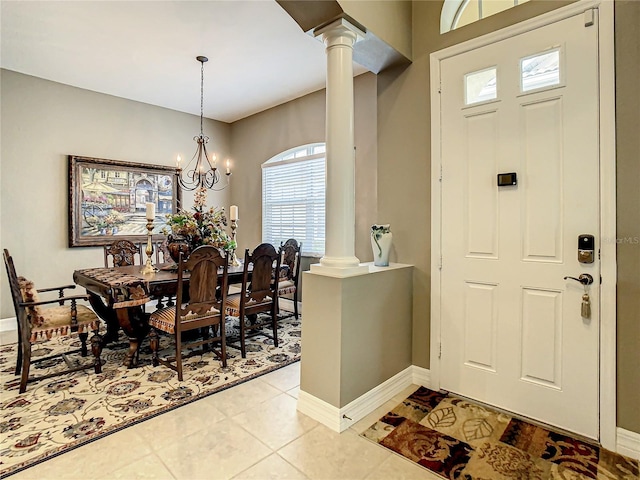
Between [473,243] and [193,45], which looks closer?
[473,243]

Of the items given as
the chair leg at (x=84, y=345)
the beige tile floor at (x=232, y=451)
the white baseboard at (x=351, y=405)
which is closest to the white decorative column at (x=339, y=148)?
the white baseboard at (x=351, y=405)

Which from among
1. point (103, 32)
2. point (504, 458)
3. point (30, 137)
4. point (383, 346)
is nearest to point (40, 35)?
point (103, 32)

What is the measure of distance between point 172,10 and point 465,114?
265cm

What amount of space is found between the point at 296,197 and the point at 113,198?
2617 mm

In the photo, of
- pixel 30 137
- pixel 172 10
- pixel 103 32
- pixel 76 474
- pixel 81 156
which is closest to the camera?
pixel 76 474

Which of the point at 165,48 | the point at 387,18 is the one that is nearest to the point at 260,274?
the point at 387,18

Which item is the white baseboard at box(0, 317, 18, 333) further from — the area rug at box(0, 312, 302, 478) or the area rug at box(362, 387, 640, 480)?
the area rug at box(362, 387, 640, 480)

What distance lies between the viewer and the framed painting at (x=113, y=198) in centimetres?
468

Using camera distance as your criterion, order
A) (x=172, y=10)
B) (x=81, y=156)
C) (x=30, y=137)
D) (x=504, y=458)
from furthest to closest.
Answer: (x=81, y=156) < (x=30, y=137) < (x=172, y=10) < (x=504, y=458)

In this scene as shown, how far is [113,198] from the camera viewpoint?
197 inches

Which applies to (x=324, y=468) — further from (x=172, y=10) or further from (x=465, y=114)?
(x=172, y=10)

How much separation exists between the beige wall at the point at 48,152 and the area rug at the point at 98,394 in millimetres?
1257

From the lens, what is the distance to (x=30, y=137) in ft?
14.2

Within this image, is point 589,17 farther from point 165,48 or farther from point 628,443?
point 165,48
